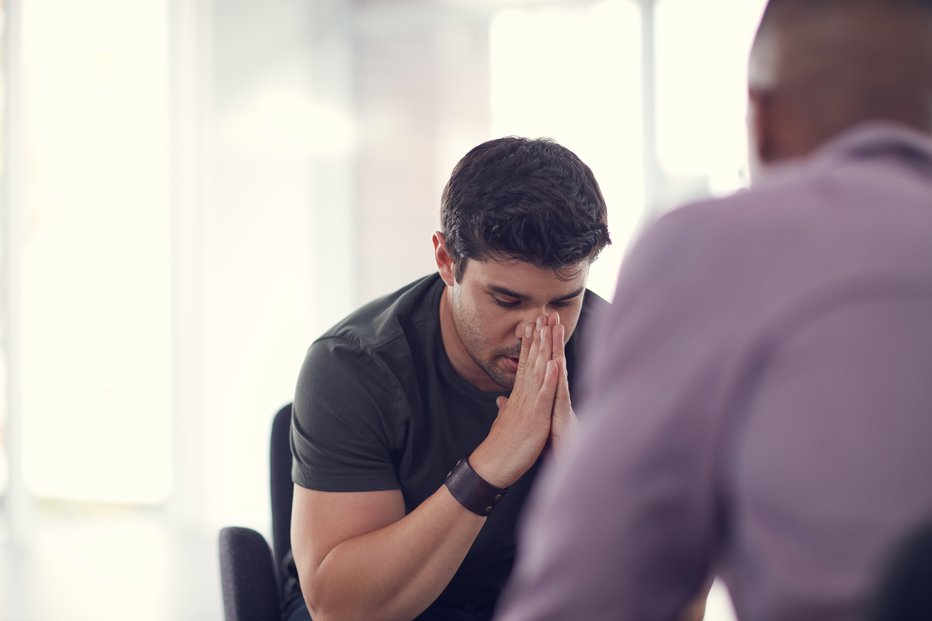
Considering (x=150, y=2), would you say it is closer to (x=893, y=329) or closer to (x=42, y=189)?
(x=42, y=189)

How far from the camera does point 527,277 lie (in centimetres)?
161

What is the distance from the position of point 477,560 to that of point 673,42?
11.0ft

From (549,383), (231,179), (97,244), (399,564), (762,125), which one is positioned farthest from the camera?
(97,244)

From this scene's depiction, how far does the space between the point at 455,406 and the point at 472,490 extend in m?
0.21

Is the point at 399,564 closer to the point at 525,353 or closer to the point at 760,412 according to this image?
the point at 525,353

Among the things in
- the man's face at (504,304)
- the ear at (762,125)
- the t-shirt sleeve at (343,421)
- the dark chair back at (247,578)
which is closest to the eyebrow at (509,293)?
the man's face at (504,304)

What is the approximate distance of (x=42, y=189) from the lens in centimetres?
473

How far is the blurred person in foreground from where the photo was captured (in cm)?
53

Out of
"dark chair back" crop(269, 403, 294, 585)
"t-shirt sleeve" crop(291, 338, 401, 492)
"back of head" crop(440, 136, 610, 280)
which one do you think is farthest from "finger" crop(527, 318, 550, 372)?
"dark chair back" crop(269, 403, 294, 585)

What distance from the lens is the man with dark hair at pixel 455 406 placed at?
1.49 m

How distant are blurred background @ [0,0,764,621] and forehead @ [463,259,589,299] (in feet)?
9.38

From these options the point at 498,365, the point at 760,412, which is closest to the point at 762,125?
the point at 760,412

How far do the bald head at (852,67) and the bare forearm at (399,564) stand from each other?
37.6 inches

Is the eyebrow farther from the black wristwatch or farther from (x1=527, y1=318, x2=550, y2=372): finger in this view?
the black wristwatch
